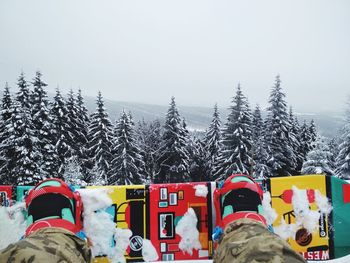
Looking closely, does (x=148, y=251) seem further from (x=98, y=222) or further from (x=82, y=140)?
(x=82, y=140)

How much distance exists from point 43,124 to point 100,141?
→ 17.5 ft

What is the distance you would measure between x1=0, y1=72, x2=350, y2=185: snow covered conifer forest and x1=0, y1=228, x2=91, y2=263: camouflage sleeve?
24.0 meters

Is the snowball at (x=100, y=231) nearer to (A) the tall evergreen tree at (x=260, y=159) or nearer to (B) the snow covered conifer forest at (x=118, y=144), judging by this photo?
(B) the snow covered conifer forest at (x=118, y=144)

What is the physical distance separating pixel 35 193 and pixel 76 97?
31719mm

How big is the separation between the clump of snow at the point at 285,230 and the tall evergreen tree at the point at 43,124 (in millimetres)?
26534

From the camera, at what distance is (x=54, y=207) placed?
88.9 inches

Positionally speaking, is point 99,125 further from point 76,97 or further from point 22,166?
point 22,166

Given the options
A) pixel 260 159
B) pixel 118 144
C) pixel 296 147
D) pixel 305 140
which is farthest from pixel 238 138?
pixel 305 140

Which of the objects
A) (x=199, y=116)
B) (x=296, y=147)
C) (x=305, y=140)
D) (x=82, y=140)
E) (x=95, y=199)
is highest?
(x=199, y=116)

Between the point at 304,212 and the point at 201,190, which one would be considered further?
the point at 304,212

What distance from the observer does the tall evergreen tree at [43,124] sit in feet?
88.9

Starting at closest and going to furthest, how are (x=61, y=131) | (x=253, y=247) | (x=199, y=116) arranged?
1. (x=253, y=247)
2. (x=61, y=131)
3. (x=199, y=116)

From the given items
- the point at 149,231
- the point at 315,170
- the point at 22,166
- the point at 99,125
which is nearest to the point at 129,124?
the point at 99,125

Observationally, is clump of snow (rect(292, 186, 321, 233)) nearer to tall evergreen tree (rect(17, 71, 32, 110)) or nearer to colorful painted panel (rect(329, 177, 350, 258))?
colorful painted panel (rect(329, 177, 350, 258))
